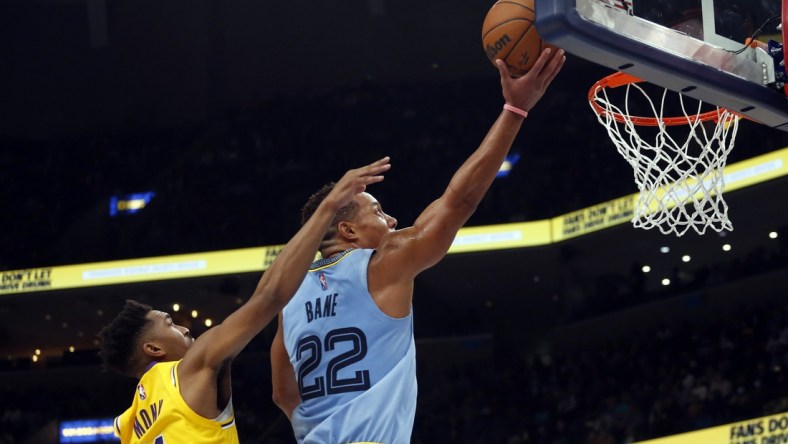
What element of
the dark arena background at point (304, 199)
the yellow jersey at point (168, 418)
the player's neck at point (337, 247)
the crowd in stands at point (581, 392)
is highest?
the dark arena background at point (304, 199)

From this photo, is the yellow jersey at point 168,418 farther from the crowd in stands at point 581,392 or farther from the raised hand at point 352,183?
the crowd in stands at point 581,392

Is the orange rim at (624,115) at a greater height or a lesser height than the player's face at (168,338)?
greater

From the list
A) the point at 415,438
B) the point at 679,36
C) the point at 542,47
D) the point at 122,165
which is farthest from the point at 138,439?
the point at 122,165

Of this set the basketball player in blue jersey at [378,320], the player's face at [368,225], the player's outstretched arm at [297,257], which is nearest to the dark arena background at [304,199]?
the player's face at [368,225]

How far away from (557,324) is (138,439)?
38.9 feet

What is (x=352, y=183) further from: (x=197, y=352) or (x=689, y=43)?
(x=689, y=43)

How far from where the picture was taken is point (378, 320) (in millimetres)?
2828

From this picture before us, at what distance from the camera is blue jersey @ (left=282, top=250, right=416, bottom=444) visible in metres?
2.78

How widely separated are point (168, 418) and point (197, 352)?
22 centimetres

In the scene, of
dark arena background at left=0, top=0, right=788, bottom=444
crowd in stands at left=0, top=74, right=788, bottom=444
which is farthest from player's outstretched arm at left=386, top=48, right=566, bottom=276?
dark arena background at left=0, top=0, right=788, bottom=444

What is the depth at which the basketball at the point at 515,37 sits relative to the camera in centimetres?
293

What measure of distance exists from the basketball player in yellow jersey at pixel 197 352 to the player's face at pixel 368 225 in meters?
0.31

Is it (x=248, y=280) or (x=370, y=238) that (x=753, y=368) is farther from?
(x=370, y=238)

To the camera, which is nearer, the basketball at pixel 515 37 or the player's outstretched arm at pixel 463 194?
the player's outstretched arm at pixel 463 194
